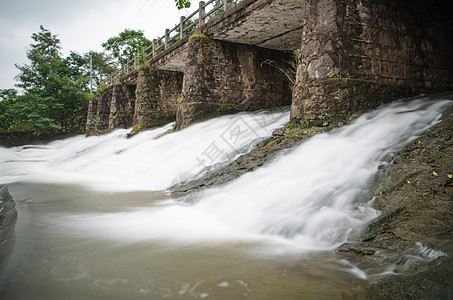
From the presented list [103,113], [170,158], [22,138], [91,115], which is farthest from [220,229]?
[22,138]

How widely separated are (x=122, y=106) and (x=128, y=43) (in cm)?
1552

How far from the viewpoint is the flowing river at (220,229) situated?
1569mm

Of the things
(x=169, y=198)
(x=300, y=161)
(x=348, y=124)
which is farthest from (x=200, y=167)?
(x=348, y=124)

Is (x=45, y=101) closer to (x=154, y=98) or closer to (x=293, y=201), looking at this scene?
(x=154, y=98)

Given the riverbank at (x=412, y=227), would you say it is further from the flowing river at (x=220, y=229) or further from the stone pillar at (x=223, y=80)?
the stone pillar at (x=223, y=80)

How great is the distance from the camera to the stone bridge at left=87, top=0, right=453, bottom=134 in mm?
4750

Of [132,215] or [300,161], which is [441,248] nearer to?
[300,161]

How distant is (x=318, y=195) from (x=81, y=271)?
2219 millimetres

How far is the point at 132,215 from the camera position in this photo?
10.5 ft

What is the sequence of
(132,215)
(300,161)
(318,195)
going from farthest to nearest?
(300,161) → (132,215) → (318,195)

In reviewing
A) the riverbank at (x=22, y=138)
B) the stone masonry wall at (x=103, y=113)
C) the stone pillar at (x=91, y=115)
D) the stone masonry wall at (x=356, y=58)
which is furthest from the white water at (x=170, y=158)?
the riverbank at (x=22, y=138)

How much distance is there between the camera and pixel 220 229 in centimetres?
274

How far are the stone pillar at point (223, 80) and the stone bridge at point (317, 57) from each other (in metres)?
0.03

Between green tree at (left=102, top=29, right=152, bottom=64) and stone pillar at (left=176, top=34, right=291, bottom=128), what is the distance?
21956 millimetres
